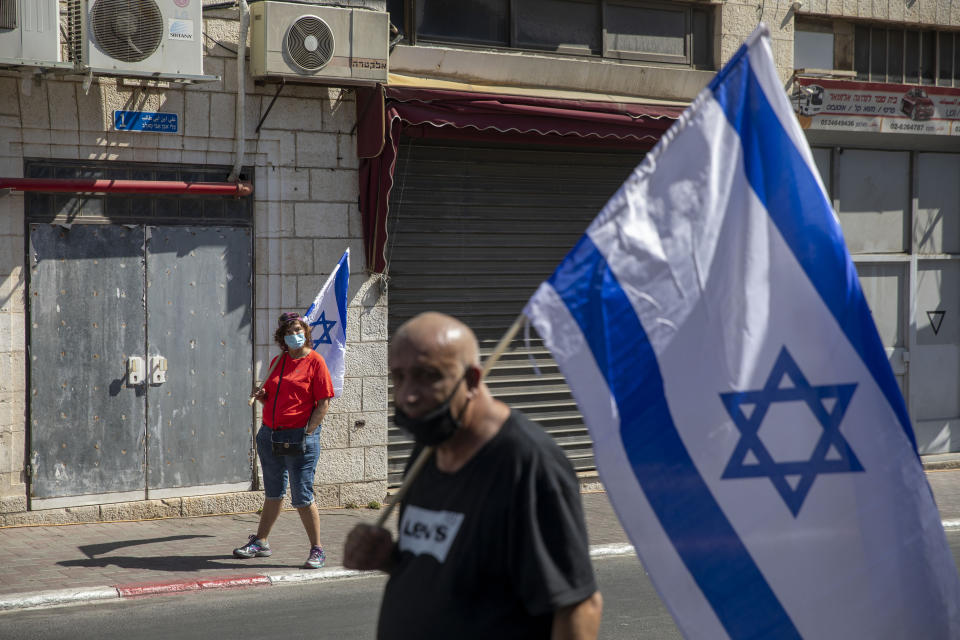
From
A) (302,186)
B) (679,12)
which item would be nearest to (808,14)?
(679,12)

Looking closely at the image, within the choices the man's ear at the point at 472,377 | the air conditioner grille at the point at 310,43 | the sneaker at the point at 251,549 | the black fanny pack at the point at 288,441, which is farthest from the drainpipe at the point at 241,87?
the man's ear at the point at 472,377

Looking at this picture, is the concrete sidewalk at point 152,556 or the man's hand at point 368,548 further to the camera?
the concrete sidewalk at point 152,556

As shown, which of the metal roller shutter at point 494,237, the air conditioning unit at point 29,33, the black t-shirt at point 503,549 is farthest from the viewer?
the metal roller shutter at point 494,237

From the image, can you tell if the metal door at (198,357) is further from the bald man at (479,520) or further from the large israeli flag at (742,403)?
the bald man at (479,520)

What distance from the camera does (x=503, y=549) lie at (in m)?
2.80

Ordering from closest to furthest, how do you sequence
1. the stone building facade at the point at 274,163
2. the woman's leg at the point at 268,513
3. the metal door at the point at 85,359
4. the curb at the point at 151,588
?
the curb at the point at 151,588, the woman's leg at the point at 268,513, the stone building facade at the point at 274,163, the metal door at the point at 85,359

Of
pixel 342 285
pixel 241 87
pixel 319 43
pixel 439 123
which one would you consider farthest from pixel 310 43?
pixel 342 285

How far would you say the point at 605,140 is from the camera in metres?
12.5

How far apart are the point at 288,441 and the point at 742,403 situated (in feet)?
19.1

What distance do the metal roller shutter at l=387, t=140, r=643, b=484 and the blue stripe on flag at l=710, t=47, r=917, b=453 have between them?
8.44 metres

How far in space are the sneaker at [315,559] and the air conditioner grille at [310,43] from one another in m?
4.57

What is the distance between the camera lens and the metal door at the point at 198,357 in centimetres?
1070

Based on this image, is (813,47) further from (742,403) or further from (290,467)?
(742,403)

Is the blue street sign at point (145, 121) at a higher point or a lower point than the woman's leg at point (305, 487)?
higher
